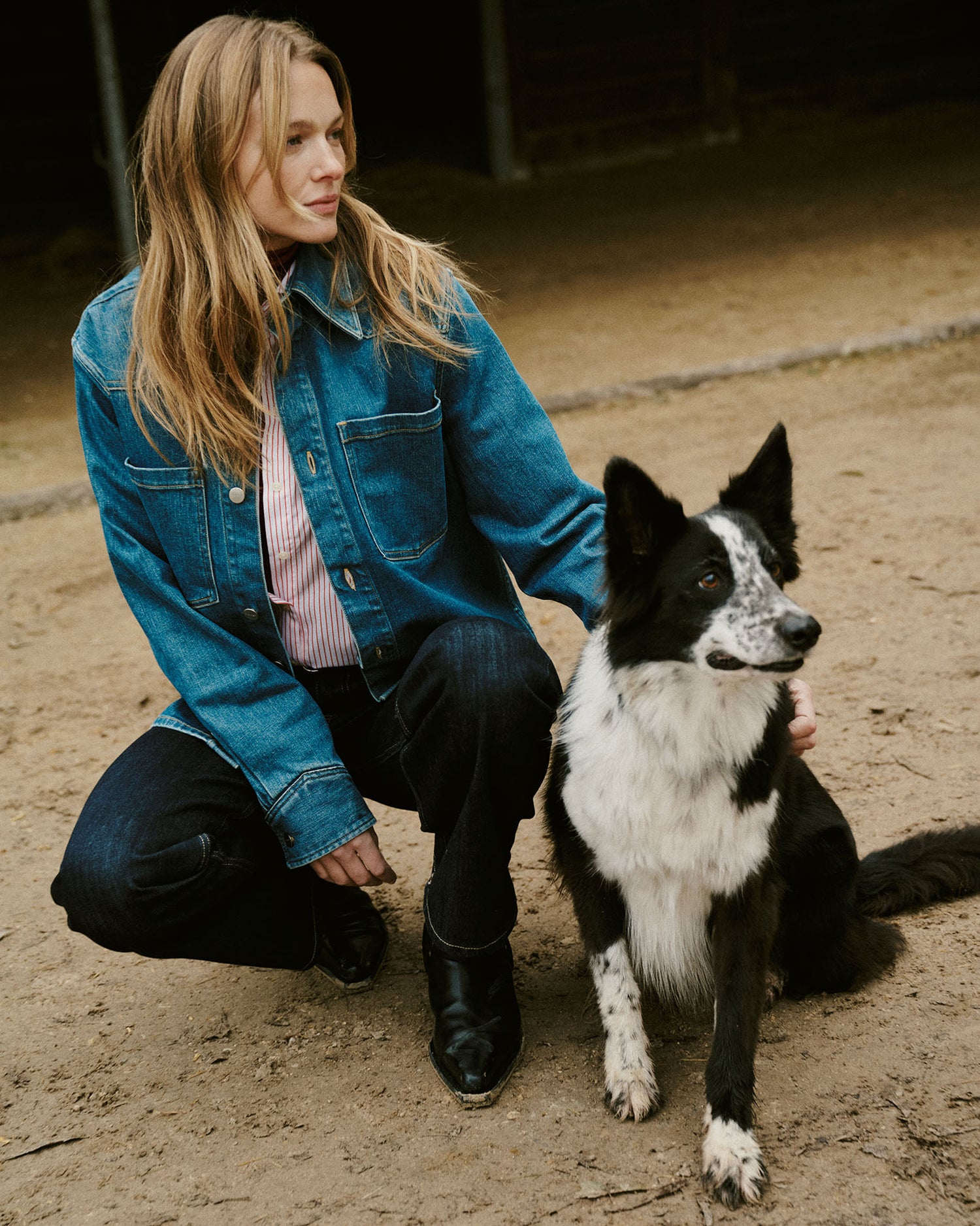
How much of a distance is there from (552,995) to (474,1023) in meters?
0.27

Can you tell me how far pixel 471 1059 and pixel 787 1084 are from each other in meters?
0.53

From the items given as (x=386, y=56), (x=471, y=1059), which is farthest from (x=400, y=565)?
(x=386, y=56)

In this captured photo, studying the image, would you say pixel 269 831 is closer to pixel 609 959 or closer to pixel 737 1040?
pixel 609 959

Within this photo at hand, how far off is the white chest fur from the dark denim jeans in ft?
0.50

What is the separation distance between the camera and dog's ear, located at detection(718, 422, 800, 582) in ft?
6.34

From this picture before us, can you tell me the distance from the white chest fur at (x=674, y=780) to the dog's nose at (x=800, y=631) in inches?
5.6

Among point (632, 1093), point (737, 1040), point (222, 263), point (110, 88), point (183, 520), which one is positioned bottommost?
point (632, 1093)

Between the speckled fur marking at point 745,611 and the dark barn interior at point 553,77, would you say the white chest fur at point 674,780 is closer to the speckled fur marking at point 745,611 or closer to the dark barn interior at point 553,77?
the speckled fur marking at point 745,611

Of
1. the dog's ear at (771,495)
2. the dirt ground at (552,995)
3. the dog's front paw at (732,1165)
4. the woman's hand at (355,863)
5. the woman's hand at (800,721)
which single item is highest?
the dog's ear at (771,495)

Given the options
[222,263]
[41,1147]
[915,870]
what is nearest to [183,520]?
[222,263]

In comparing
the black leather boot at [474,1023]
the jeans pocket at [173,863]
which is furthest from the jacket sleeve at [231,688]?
the black leather boot at [474,1023]

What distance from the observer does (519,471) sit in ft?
7.30

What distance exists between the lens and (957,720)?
120 inches

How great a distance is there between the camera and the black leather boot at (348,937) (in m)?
2.44
